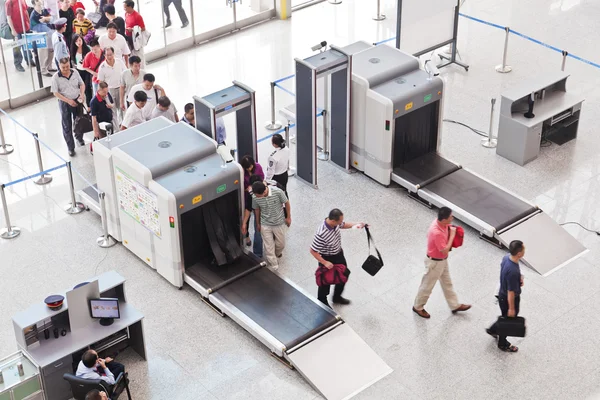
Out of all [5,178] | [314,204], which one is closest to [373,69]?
[314,204]

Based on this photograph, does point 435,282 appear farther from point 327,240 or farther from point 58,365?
point 58,365

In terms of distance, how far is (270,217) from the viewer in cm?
1047

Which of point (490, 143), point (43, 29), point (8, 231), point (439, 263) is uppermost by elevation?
point (43, 29)

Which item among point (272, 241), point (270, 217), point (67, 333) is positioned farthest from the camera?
point (272, 241)

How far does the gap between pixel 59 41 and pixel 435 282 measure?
720cm

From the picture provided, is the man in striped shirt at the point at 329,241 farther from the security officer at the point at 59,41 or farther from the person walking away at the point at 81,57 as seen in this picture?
the security officer at the point at 59,41

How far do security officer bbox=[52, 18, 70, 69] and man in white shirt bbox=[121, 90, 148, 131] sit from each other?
7.33 ft

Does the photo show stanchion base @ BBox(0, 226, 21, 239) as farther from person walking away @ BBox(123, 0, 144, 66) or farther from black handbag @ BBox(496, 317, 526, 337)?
black handbag @ BBox(496, 317, 526, 337)

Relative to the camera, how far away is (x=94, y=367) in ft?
28.2

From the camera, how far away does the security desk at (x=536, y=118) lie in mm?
12852

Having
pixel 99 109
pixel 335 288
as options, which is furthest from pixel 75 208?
pixel 335 288

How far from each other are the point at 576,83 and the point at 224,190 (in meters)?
7.35

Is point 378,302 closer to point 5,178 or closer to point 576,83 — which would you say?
point 5,178

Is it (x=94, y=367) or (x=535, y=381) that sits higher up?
(x=94, y=367)
